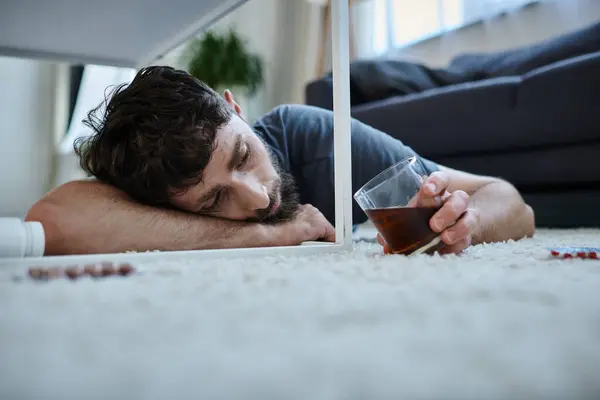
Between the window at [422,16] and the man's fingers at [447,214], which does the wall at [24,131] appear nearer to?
the window at [422,16]

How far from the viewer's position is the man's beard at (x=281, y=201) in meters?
0.86

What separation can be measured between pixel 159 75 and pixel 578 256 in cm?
72

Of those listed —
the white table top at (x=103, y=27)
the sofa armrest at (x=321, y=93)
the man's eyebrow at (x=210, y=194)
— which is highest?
the white table top at (x=103, y=27)

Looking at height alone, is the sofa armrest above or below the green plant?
below

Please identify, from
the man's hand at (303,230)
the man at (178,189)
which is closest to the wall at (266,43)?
the man at (178,189)

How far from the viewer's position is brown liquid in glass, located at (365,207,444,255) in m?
0.61

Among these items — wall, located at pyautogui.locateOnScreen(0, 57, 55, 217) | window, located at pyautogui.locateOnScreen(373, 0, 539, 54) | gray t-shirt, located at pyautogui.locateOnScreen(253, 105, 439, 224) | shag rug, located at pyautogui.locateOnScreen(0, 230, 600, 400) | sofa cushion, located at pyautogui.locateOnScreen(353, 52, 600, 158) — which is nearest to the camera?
shag rug, located at pyautogui.locateOnScreen(0, 230, 600, 400)

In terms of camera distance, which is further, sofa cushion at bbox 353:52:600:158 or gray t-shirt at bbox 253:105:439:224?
sofa cushion at bbox 353:52:600:158

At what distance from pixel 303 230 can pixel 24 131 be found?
11.7 ft

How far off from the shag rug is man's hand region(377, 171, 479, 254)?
138mm

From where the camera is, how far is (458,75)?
204 centimetres

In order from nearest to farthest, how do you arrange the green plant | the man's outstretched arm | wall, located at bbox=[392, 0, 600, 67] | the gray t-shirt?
the man's outstretched arm → the gray t-shirt → wall, located at bbox=[392, 0, 600, 67] → the green plant

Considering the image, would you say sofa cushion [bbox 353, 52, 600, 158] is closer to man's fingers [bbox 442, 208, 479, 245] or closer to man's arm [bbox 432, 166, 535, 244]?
man's arm [bbox 432, 166, 535, 244]

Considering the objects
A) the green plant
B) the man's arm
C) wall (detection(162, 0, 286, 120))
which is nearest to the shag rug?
the man's arm
